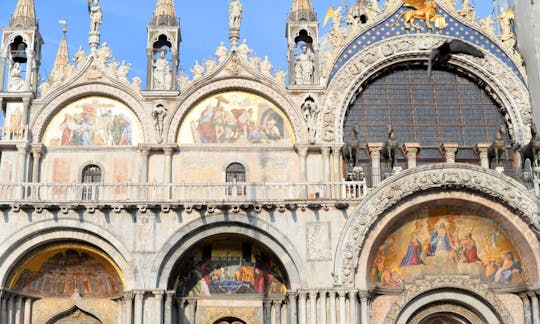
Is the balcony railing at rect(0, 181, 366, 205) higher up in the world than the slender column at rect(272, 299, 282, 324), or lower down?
higher up

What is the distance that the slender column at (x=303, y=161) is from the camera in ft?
88.0

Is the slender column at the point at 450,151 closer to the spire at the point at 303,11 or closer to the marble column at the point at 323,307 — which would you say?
the marble column at the point at 323,307

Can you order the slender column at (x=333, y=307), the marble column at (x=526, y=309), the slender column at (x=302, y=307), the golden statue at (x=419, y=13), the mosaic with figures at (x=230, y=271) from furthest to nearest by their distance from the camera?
the golden statue at (x=419, y=13) < the mosaic with figures at (x=230, y=271) < the marble column at (x=526, y=309) < the slender column at (x=302, y=307) < the slender column at (x=333, y=307)

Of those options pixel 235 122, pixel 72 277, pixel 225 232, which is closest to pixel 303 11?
pixel 235 122

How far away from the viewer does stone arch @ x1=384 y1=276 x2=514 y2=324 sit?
83.8 feet

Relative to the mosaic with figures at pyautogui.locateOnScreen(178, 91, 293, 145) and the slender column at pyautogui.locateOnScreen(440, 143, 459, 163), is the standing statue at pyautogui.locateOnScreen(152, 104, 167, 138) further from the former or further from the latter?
the slender column at pyautogui.locateOnScreen(440, 143, 459, 163)

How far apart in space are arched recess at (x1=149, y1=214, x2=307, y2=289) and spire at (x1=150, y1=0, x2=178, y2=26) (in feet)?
25.6

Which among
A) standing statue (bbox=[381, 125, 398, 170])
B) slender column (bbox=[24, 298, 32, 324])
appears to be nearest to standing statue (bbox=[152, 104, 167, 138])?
slender column (bbox=[24, 298, 32, 324])

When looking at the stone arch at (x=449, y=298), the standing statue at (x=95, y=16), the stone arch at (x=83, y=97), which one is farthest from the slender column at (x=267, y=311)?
the standing statue at (x=95, y=16)

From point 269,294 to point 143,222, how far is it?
4850 millimetres

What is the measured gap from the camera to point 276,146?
27359 millimetres

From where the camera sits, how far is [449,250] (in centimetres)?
2622

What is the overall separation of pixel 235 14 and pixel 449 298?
12.3 meters

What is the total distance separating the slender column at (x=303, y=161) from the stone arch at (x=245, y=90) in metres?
0.27
